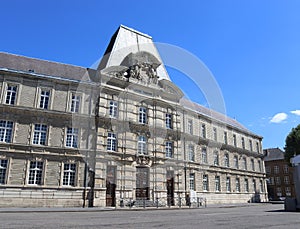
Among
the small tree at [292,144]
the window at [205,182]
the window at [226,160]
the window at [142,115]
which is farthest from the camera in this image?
the small tree at [292,144]

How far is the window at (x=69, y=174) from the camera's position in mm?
20703

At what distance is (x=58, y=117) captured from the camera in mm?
21531

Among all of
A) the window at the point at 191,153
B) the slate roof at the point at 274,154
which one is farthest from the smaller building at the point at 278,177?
the window at the point at 191,153

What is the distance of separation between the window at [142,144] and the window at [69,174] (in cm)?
626

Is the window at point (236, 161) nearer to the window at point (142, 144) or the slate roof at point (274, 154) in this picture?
the window at point (142, 144)

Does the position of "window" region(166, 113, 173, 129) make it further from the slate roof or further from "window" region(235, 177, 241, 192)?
the slate roof

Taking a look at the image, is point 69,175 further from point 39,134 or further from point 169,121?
point 169,121

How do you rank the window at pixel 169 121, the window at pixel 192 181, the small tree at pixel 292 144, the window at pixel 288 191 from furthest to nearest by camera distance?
the window at pixel 288 191 → the small tree at pixel 292 144 → the window at pixel 192 181 → the window at pixel 169 121

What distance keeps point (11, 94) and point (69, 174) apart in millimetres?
7737

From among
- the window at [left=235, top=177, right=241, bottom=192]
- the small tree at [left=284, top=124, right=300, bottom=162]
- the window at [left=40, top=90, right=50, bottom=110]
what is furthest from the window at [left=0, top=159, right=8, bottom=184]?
the small tree at [left=284, top=124, right=300, bottom=162]

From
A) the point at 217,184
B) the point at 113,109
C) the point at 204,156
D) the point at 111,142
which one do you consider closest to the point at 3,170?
the point at 111,142

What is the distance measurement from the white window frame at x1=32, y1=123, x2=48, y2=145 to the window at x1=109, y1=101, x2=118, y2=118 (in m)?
5.64

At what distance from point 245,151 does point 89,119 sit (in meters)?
24.2

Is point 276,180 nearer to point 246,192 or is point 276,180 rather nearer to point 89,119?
point 246,192
